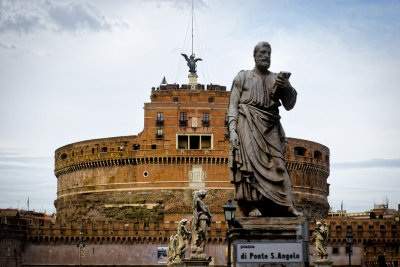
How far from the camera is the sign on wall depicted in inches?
277

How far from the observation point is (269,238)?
751 centimetres

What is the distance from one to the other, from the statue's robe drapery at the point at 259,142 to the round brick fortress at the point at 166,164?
6812 centimetres

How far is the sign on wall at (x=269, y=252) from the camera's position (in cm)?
703

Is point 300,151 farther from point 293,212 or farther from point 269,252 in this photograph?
point 269,252

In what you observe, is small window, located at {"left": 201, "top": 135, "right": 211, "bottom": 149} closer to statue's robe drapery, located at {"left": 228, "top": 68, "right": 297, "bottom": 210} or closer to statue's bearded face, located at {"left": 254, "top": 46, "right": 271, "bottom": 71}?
statue's bearded face, located at {"left": 254, "top": 46, "right": 271, "bottom": 71}

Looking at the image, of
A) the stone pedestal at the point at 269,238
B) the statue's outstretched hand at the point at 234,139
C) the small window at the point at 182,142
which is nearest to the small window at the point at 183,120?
the small window at the point at 182,142

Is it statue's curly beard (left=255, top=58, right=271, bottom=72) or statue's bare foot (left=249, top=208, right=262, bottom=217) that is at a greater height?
statue's curly beard (left=255, top=58, right=271, bottom=72)

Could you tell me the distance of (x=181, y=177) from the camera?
257 feet

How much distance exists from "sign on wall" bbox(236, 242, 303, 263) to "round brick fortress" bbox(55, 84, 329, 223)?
69.1m

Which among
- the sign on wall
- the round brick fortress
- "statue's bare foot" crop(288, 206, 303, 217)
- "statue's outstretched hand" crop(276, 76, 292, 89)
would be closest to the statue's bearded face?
"statue's outstretched hand" crop(276, 76, 292, 89)

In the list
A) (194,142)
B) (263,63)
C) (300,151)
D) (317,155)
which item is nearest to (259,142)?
(263,63)

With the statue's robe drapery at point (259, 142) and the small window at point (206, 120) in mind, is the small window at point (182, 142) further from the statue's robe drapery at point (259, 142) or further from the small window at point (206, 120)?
the statue's robe drapery at point (259, 142)

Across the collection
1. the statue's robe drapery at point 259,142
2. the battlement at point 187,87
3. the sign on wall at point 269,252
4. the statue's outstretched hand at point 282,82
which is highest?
the battlement at point 187,87

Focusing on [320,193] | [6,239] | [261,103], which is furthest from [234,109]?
[320,193]
